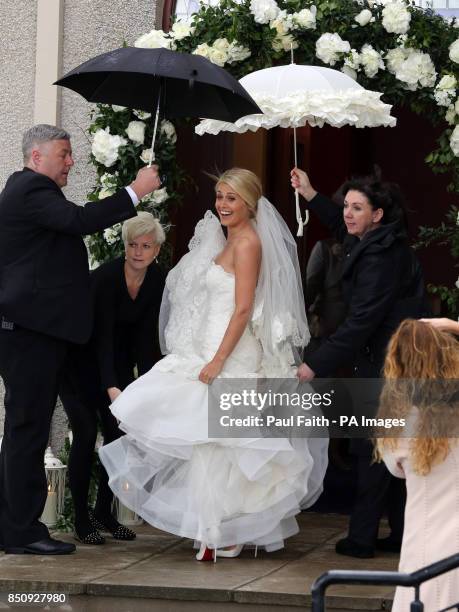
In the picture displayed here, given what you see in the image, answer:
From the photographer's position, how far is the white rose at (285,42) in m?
6.70

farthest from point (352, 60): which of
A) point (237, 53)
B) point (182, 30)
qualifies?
point (182, 30)

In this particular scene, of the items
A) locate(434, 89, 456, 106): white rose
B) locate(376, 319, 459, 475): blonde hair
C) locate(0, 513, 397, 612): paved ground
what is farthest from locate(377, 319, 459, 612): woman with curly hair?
locate(434, 89, 456, 106): white rose

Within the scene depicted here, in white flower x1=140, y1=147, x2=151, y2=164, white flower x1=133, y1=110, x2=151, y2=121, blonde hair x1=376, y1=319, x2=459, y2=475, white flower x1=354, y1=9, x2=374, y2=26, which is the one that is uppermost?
white flower x1=354, y1=9, x2=374, y2=26

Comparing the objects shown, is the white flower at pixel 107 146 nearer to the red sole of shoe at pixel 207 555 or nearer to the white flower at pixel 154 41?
the white flower at pixel 154 41

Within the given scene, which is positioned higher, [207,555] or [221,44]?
[221,44]

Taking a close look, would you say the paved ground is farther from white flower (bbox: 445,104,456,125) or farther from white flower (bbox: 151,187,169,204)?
white flower (bbox: 445,104,456,125)

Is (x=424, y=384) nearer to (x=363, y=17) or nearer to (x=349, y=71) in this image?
(x=349, y=71)

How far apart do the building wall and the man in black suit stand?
138 centimetres

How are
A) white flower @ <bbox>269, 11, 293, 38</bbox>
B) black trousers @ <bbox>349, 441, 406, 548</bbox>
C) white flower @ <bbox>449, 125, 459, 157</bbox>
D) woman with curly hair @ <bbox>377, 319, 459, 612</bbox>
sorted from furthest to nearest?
white flower @ <bbox>269, 11, 293, 38</bbox>, white flower @ <bbox>449, 125, 459, 157</bbox>, black trousers @ <bbox>349, 441, 406, 548</bbox>, woman with curly hair @ <bbox>377, 319, 459, 612</bbox>

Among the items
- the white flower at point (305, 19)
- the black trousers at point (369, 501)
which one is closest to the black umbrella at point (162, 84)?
the white flower at point (305, 19)

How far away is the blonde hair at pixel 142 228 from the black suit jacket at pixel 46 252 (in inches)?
15.9

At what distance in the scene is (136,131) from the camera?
22.5 ft

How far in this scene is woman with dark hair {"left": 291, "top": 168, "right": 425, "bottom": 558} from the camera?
599 cm

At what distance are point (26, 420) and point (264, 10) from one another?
2.51 m
